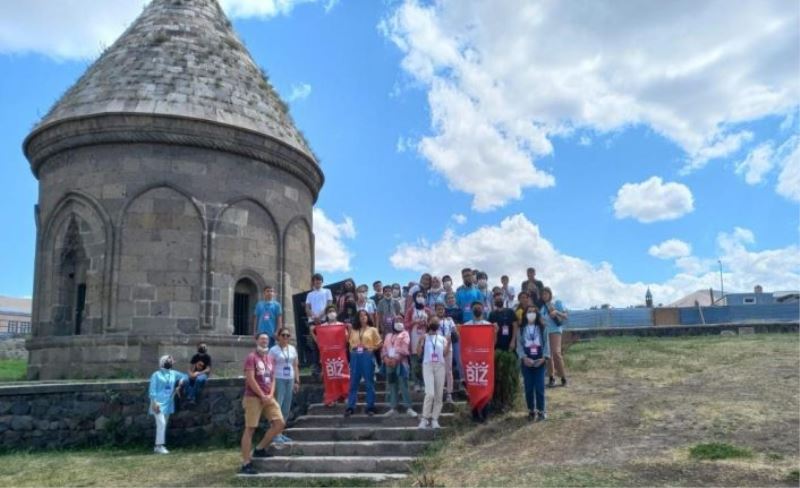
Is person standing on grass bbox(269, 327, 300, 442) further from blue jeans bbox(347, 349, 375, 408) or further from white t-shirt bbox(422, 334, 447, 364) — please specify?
white t-shirt bbox(422, 334, 447, 364)

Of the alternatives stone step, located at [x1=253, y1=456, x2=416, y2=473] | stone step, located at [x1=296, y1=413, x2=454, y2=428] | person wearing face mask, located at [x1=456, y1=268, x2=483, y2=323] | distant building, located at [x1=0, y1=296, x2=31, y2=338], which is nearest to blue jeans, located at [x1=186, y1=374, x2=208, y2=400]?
stone step, located at [x1=296, y1=413, x2=454, y2=428]

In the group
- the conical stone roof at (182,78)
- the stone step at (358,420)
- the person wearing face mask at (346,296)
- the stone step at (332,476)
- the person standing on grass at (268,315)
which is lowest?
the stone step at (332,476)

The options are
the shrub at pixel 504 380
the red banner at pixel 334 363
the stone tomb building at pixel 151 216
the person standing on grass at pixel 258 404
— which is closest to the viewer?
the person standing on grass at pixel 258 404

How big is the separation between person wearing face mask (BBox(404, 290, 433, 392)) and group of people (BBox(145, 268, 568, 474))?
2 centimetres

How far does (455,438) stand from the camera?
839 cm

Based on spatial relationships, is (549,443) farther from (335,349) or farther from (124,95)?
(124,95)

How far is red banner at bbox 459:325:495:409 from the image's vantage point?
8.96 meters

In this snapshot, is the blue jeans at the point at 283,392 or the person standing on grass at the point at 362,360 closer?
the blue jeans at the point at 283,392

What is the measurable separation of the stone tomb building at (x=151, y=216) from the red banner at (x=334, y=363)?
4.30 m

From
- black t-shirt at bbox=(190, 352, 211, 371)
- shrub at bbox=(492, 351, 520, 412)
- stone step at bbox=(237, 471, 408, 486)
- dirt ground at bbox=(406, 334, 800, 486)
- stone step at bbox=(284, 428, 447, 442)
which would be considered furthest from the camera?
black t-shirt at bbox=(190, 352, 211, 371)

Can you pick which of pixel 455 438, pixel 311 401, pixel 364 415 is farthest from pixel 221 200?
pixel 455 438

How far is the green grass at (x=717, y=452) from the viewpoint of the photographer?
7008mm

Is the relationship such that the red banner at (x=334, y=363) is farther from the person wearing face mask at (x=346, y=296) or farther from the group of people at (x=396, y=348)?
the person wearing face mask at (x=346, y=296)

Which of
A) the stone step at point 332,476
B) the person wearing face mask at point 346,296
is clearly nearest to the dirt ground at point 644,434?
the stone step at point 332,476
